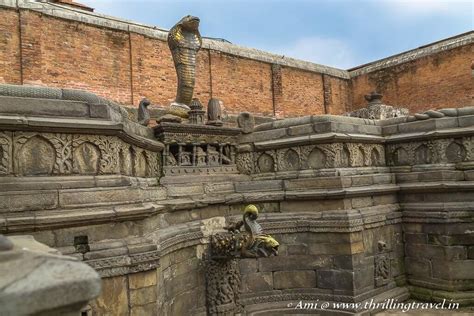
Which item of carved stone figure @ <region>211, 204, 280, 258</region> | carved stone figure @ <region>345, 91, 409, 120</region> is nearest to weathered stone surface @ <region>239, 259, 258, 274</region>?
carved stone figure @ <region>211, 204, 280, 258</region>

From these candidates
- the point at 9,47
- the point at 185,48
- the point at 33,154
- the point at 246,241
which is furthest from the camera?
the point at 9,47

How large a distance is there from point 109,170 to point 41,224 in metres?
0.87

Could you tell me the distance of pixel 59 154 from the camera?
375 cm

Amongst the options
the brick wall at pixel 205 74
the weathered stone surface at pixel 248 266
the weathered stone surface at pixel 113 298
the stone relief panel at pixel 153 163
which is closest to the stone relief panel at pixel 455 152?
the weathered stone surface at pixel 248 266

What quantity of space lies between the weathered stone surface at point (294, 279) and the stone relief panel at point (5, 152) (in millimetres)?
4396

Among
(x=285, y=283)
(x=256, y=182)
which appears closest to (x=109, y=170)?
(x=256, y=182)

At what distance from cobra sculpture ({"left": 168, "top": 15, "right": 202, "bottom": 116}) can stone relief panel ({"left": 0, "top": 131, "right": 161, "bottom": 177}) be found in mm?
3340

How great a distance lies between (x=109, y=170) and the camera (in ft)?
13.3

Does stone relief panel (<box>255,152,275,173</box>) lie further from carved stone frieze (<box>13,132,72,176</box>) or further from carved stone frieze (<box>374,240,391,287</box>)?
carved stone frieze (<box>13,132,72,176</box>)

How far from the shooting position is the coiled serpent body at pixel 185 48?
7.33 m

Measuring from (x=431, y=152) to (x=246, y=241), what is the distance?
3873 mm

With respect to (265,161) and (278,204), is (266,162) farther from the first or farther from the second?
(278,204)

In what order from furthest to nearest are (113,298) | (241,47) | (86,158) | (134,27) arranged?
1. (241,47)
2. (134,27)
3. (86,158)
4. (113,298)

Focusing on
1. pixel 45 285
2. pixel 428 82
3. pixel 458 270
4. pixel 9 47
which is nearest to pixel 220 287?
pixel 458 270
